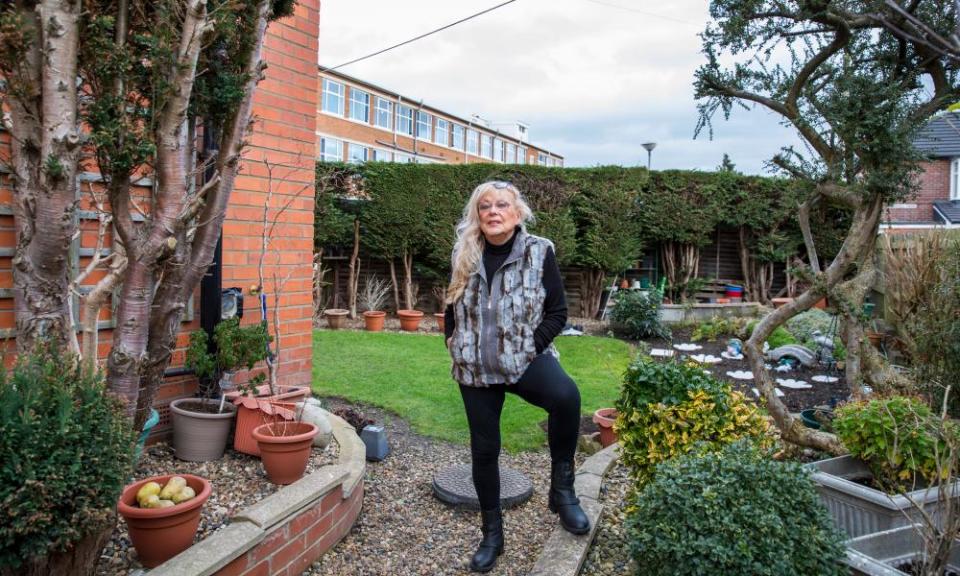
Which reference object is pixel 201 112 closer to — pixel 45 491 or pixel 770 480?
pixel 45 491

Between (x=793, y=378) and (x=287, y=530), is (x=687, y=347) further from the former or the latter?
(x=287, y=530)

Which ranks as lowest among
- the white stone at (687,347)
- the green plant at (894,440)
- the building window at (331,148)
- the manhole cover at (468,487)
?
the manhole cover at (468,487)

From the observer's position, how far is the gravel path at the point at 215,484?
2.24 meters

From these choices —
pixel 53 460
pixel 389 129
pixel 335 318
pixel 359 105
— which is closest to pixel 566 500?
pixel 53 460

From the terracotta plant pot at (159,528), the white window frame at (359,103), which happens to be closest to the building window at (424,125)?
the white window frame at (359,103)

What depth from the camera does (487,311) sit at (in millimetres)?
2684

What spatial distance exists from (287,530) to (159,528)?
1.62ft

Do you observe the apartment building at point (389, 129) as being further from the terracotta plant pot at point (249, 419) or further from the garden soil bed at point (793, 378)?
the terracotta plant pot at point (249, 419)

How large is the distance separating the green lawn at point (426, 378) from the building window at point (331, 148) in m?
24.0

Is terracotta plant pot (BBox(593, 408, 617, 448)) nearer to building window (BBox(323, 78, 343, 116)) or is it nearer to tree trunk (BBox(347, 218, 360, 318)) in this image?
tree trunk (BBox(347, 218, 360, 318))

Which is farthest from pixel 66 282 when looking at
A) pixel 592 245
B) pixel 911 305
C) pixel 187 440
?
pixel 592 245

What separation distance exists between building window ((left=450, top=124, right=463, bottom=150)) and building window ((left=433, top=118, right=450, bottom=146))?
1.95ft

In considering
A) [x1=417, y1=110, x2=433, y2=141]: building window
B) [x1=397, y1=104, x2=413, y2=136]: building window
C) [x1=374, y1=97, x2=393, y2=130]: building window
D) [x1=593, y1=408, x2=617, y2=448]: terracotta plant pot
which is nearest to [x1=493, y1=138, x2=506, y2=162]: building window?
[x1=417, y1=110, x2=433, y2=141]: building window

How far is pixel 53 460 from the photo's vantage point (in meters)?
1.57
